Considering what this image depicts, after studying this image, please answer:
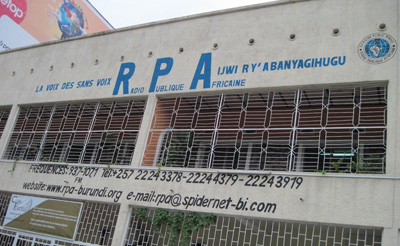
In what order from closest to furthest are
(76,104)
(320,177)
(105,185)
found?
(320,177), (105,185), (76,104)

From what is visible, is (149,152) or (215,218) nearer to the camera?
(215,218)

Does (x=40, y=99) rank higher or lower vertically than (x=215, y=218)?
higher

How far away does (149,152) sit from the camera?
30.8 feet

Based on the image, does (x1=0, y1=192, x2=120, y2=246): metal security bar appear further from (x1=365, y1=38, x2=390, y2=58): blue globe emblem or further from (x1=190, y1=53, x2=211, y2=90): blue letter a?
(x1=365, y1=38, x2=390, y2=58): blue globe emblem

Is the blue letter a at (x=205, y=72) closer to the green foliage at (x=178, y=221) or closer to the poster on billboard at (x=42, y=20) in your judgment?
the green foliage at (x=178, y=221)

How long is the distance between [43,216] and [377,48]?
341 inches

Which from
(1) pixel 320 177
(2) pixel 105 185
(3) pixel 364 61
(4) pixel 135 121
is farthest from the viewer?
→ (4) pixel 135 121

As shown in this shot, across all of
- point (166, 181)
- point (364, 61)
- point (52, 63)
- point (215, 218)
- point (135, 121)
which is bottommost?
point (215, 218)

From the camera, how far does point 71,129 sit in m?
12.0

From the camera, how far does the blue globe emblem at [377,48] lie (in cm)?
744

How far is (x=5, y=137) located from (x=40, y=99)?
1.61 meters

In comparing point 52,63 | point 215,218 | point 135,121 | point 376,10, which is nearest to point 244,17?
point 376,10

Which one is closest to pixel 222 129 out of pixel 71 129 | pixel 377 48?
pixel 377 48

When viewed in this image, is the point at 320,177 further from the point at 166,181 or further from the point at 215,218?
the point at 166,181
